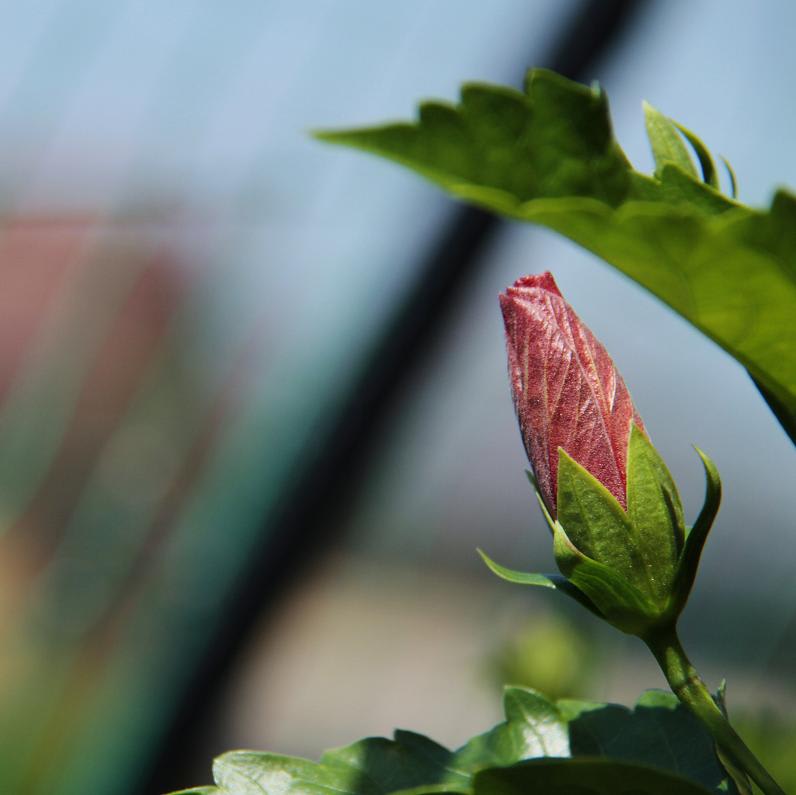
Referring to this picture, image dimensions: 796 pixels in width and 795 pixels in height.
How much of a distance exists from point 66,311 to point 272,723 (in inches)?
62.0

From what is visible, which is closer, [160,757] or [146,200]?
[160,757]

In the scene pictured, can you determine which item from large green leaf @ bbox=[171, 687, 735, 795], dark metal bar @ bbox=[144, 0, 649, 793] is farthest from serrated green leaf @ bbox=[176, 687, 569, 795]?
dark metal bar @ bbox=[144, 0, 649, 793]

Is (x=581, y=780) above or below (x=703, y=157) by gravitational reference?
below

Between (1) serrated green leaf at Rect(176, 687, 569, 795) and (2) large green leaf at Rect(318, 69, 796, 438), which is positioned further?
(1) serrated green leaf at Rect(176, 687, 569, 795)

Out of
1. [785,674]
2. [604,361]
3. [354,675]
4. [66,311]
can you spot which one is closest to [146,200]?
[66,311]

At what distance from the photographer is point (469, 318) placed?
107cm

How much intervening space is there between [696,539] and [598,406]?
2.0 inches

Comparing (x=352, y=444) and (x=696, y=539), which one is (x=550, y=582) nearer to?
(x=696, y=539)

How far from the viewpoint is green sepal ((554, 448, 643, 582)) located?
0.29 m

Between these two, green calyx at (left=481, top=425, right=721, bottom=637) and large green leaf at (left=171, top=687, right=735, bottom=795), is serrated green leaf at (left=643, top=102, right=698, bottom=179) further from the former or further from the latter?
large green leaf at (left=171, top=687, right=735, bottom=795)

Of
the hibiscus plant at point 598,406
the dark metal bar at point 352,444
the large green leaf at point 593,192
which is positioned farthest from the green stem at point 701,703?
the dark metal bar at point 352,444

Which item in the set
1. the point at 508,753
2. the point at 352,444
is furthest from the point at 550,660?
the point at 508,753

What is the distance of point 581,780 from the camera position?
0.25 metres

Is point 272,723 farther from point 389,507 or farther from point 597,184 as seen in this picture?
point 597,184
